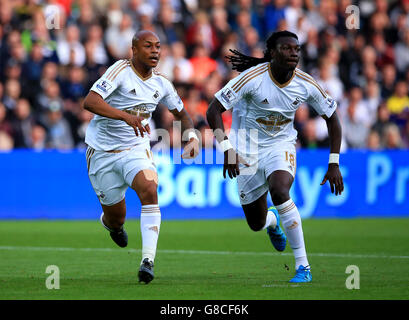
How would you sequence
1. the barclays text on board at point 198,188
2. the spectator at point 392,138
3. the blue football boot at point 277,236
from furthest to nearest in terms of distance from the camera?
the spectator at point 392,138
the barclays text on board at point 198,188
the blue football boot at point 277,236

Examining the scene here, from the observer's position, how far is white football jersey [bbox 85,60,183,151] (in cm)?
922

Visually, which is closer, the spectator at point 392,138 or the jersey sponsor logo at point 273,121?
the jersey sponsor logo at point 273,121

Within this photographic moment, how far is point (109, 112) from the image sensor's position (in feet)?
28.7

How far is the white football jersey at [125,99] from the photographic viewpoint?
9219 millimetres

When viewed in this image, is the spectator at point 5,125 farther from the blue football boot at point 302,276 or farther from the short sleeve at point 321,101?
the blue football boot at point 302,276

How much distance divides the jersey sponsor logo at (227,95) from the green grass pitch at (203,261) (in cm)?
183

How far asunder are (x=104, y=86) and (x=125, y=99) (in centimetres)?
37

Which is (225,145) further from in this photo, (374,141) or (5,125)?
(374,141)

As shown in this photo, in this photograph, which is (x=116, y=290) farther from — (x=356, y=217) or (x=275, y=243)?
(x=356, y=217)

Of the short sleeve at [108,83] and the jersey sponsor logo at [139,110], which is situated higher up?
the short sleeve at [108,83]

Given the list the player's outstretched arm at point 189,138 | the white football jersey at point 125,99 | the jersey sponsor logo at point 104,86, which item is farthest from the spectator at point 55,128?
the jersey sponsor logo at point 104,86

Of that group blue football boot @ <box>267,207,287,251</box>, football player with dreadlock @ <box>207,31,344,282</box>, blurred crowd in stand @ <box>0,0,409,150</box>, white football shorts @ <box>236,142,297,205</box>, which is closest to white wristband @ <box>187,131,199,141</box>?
football player with dreadlock @ <box>207,31,344,282</box>
